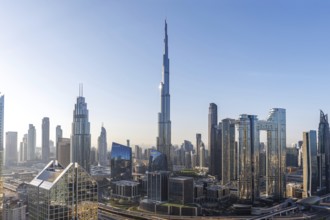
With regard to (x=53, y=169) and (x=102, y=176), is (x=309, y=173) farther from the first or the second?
(x=53, y=169)

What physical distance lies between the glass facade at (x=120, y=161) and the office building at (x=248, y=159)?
35.3 m

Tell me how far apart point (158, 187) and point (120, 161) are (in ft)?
106

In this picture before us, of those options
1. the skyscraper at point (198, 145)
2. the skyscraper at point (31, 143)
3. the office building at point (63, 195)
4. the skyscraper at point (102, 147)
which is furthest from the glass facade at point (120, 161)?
the skyscraper at point (31, 143)

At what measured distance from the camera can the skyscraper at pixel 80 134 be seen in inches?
4439

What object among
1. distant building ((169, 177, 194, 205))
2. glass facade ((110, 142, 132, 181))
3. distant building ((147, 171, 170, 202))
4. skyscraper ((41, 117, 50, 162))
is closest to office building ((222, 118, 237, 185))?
glass facade ((110, 142, 132, 181))

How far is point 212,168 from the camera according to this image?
380ft

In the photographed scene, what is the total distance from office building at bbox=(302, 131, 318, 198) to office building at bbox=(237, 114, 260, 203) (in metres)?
12.8

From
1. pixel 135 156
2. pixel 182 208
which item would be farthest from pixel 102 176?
pixel 135 156

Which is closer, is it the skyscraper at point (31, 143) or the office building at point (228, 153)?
the office building at point (228, 153)

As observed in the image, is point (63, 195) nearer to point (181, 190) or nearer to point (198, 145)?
point (181, 190)

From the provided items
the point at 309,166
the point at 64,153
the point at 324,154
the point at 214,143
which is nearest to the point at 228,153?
the point at 214,143

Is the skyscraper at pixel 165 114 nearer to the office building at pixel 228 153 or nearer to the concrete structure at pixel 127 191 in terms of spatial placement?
the office building at pixel 228 153

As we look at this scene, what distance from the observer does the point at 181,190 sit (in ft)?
218

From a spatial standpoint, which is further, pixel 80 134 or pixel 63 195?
pixel 80 134
